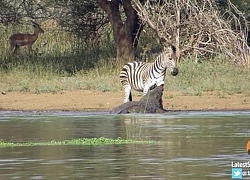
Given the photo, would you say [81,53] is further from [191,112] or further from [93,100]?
[191,112]

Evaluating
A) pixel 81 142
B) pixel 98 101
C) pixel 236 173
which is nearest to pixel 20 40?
pixel 98 101

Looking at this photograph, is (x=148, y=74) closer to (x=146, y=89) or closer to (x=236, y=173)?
(x=146, y=89)

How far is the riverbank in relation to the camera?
765 inches

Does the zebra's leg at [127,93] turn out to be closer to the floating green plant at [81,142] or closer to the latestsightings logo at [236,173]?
the floating green plant at [81,142]

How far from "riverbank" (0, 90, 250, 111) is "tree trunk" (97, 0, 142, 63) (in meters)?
3.93

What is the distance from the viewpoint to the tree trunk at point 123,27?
81.3 feet

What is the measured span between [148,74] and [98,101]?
1264mm

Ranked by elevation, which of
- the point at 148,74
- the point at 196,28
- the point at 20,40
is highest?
the point at 196,28

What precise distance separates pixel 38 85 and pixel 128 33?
4.00 metres

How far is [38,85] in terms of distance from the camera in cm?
2183

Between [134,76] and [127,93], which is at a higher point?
[134,76]

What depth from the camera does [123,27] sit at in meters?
25.0

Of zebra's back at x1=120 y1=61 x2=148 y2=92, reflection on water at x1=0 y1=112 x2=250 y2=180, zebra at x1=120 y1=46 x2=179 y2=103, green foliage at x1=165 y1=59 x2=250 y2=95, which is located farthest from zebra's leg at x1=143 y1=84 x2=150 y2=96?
green foliage at x1=165 y1=59 x2=250 y2=95

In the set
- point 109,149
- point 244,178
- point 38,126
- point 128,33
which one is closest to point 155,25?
point 128,33
